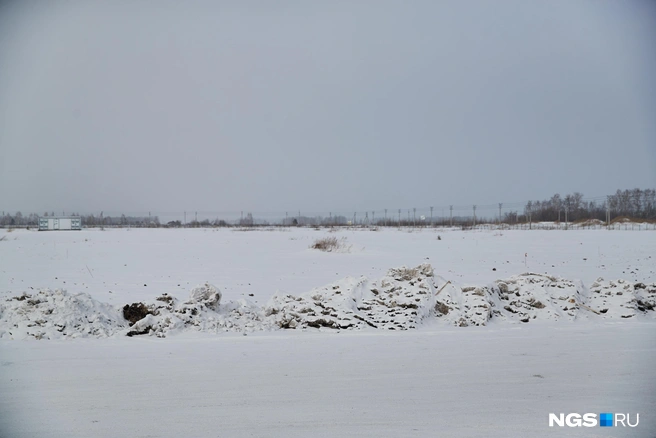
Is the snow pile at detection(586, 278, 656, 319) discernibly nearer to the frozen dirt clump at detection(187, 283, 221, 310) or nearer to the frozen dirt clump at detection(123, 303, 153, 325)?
the frozen dirt clump at detection(187, 283, 221, 310)

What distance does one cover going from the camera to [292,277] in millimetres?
11844

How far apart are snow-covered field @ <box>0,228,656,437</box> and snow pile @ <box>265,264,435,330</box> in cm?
3

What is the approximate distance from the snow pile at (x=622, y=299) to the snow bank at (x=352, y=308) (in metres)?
0.02

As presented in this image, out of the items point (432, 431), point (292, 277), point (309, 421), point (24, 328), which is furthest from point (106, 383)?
point (292, 277)

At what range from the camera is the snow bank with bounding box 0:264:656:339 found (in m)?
6.81

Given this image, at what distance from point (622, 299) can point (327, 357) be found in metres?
6.14

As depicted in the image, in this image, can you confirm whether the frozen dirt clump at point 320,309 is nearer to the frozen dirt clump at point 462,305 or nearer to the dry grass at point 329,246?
the frozen dirt clump at point 462,305

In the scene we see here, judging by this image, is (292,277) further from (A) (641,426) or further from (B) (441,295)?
(A) (641,426)

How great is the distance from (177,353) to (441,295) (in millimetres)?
4756

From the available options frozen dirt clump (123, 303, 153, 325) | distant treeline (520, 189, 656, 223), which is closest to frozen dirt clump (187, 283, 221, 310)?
frozen dirt clump (123, 303, 153, 325)

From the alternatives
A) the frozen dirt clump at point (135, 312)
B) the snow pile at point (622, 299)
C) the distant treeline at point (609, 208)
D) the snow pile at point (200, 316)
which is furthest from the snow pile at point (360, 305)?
the distant treeline at point (609, 208)

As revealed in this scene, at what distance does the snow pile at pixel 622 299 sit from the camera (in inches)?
317

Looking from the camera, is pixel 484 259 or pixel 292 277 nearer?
pixel 292 277

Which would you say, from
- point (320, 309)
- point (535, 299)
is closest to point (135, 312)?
point (320, 309)
